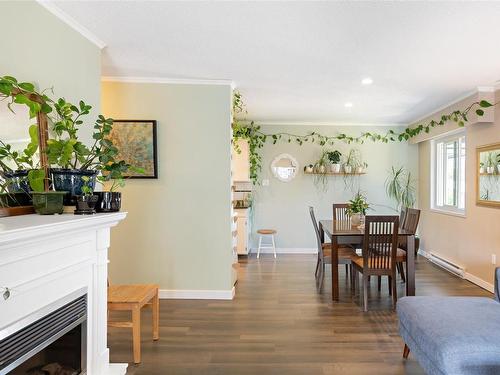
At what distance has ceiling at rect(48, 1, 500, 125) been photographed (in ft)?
7.17

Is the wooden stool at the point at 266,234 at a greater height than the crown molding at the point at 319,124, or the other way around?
the crown molding at the point at 319,124

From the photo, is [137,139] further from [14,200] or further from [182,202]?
[14,200]

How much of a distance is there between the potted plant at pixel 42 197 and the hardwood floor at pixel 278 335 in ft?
4.31

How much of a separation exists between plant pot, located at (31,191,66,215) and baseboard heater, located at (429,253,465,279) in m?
4.82

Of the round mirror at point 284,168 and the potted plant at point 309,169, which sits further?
the round mirror at point 284,168

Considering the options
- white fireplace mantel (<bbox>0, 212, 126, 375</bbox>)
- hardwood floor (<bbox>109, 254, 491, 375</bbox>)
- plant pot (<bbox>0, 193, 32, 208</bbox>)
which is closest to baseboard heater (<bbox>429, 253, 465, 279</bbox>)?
hardwood floor (<bbox>109, 254, 491, 375</bbox>)

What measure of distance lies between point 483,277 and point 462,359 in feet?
9.68

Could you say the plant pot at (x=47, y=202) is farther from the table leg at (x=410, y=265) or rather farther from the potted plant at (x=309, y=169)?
the potted plant at (x=309, y=169)

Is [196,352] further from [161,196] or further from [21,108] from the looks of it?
[21,108]

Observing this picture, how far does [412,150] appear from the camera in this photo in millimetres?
6105

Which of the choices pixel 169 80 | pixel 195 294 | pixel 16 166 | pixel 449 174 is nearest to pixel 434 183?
pixel 449 174

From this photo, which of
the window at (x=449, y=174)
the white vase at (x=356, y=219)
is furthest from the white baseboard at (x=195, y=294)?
the window at (x=449, y=174)

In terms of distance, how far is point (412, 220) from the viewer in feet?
12.7

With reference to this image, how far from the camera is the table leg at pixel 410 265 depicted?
3.51m
